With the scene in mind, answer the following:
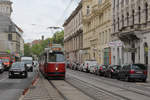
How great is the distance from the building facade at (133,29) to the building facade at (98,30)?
5.02m

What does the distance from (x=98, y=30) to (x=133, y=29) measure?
2397 centimetres

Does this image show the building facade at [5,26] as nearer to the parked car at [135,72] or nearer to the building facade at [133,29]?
the building facade at [133,29]

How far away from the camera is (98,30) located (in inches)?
2557

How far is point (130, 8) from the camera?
147 ft

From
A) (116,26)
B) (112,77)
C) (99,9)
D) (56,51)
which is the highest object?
(99,9)

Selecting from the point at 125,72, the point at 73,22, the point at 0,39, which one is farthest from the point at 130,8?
the point at 73,22

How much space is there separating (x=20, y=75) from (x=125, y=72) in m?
9.99

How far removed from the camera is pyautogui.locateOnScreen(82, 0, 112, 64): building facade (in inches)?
2269

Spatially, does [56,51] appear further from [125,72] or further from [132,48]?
[132,48]

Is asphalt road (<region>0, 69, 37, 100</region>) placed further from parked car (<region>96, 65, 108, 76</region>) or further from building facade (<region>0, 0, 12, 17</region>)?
building facade (<region>0, 0, 12, 17</region>)

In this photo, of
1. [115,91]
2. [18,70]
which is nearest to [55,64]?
[18,70]

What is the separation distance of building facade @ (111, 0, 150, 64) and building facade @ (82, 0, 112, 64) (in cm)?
502

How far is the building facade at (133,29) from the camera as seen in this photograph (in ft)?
130

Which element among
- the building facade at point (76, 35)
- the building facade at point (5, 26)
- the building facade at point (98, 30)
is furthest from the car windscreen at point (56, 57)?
the building facade at point (76, 35)
